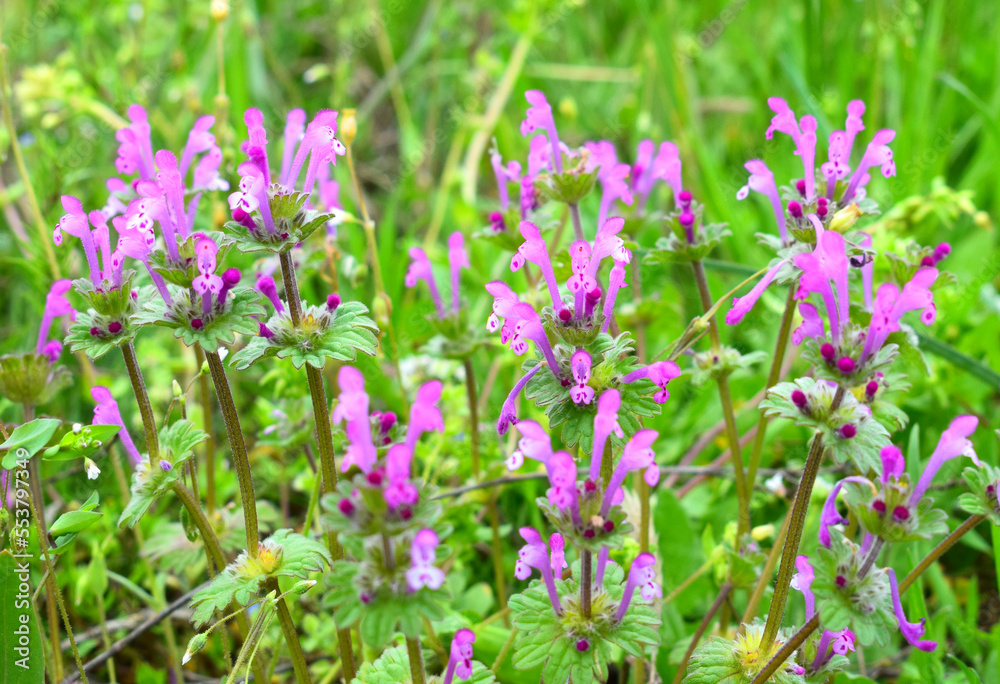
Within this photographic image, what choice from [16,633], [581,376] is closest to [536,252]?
[581,376]

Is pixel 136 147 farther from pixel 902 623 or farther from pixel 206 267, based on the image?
pixel 902 623

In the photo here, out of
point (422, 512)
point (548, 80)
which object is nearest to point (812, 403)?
point (422, 512)

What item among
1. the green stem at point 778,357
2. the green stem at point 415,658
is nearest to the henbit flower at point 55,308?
the green stem at point 415,658

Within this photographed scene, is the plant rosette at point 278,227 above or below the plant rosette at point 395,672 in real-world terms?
above

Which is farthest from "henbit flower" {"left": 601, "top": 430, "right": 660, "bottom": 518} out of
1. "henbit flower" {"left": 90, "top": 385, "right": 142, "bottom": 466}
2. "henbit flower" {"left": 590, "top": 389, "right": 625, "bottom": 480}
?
"henbit flower" {"left": 90, "top": 385, "right": 142, "bottom": 466}

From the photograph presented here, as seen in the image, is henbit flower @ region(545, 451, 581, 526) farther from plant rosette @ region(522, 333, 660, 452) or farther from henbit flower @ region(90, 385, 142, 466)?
henbit flower @ region(90, 385, 142, 466)

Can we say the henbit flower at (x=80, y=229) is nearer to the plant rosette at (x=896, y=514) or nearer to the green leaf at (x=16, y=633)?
the green leaf at (x=16, y=633)

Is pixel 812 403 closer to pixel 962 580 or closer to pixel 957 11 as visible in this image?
pixel 962 580

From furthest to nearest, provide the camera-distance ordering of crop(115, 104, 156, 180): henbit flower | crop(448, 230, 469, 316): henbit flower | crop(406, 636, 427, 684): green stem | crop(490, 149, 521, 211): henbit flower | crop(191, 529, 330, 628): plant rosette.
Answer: crop(448, 230, 469, 316): henbit flower, crop(490, 149, 521, 211): henbit flower, crop(115, 104, 156, 180): henbit flower, crop(191, 529, 330, 628): plant rosette, crop(406, 636, 427, 684): green stem
